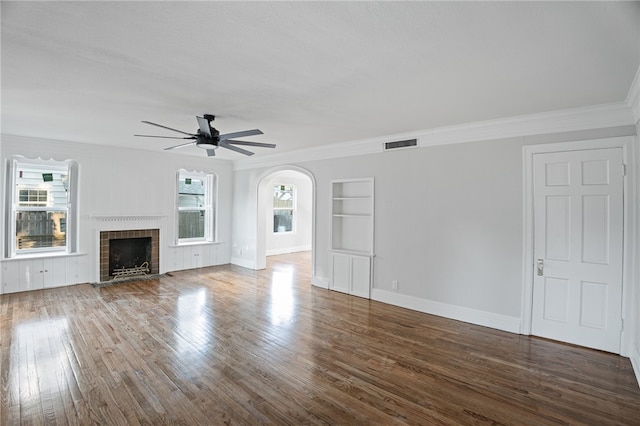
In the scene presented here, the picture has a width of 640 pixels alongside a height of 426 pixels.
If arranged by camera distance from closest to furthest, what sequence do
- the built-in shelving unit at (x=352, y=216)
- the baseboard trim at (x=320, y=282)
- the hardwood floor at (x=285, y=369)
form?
the hardwood floor at (x=285, y=369)
the built-in shelving unit at (x=352, y=216)
the baseboard trim at (x=320, y=282)

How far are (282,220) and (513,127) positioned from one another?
7873mm

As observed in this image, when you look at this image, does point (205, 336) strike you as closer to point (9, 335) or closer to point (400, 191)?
point (9, 335)

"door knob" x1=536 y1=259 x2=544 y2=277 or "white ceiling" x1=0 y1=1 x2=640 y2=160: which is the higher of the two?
"white ceiling" x1=0 y1=1 x2=640 y2=160

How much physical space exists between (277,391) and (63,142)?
6137 mm

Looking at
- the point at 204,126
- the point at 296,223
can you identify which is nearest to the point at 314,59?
the point at 204,126

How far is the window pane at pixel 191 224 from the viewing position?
306 inches

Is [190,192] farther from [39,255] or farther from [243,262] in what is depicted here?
[39,255]

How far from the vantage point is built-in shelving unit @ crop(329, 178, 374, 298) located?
5.68 metres

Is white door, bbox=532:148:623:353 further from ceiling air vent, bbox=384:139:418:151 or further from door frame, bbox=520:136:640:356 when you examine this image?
ceiling air vent, bbox=384:139:418:151

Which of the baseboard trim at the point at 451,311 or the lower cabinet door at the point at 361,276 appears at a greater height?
the lower cabinet door at the point at 361,276

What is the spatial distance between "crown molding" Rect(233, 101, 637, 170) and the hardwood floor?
255 centimetres

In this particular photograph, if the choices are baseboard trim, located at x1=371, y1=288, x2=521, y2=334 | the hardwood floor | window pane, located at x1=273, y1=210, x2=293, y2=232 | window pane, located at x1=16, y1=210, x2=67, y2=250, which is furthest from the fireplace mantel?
baseboard trim, located at x1=371, y1=288, x2=521, y2=334

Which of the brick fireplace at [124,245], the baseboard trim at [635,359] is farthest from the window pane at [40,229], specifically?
Answer: the baseboard trim at [635,359]

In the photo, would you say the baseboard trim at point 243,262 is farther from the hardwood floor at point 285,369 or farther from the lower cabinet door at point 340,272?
the hardwood floor at point 285,369
